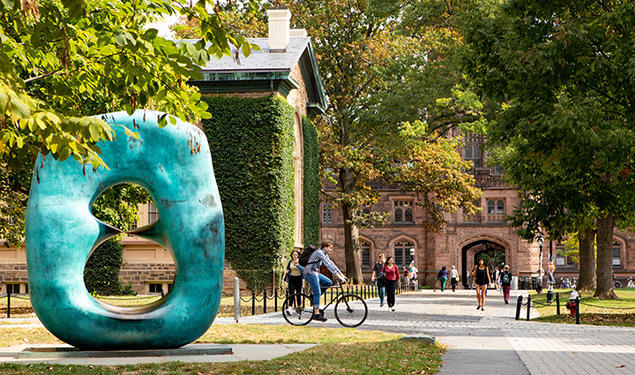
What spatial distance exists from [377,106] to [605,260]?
1345 cm

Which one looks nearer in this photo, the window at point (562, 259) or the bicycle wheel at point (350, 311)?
the bicycle wheel at point (350, 311)

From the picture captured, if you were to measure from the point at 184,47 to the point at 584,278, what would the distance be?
32700 millimetres

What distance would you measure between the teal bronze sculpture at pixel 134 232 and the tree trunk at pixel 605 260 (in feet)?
69.5

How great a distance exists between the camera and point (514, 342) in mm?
13578

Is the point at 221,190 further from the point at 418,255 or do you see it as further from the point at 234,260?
the point at 418,255

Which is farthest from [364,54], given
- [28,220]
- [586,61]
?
[28,220]

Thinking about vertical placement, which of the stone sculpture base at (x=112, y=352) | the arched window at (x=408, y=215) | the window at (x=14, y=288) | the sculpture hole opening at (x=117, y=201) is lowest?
the window at (x=14, y=288)

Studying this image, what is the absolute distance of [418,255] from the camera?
215 feet

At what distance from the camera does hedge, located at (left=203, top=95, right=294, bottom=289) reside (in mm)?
28156

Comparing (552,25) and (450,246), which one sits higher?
(552,25)

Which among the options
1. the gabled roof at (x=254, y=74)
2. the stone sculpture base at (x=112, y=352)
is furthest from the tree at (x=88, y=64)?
the gabled roof at (x=254, y=74)

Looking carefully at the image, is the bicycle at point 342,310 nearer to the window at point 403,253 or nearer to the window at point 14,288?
the window at point 14,288

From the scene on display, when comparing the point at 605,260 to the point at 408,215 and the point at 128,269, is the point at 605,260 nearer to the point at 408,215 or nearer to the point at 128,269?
the point at 128,269

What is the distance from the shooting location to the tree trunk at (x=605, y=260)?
94.2ft
